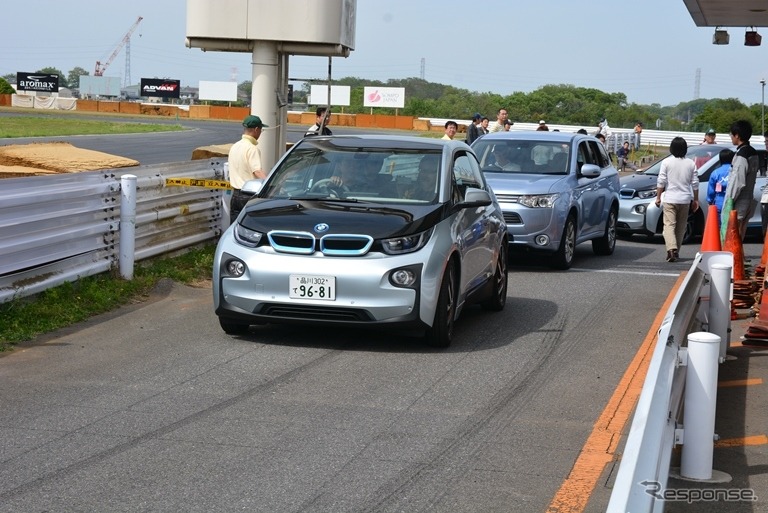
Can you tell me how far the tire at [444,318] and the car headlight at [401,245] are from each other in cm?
35

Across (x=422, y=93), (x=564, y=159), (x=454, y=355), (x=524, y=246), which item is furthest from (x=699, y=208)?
(x=422, y=93)

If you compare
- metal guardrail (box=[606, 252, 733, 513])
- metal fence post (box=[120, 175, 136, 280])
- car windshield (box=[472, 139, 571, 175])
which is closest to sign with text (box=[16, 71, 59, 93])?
car windshield (box=[472, 139, 571, 175])

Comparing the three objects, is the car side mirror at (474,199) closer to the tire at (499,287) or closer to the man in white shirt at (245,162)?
the tire at (499,287)

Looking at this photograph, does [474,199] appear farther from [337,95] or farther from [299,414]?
[337,95]

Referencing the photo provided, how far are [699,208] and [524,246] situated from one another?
582 cm

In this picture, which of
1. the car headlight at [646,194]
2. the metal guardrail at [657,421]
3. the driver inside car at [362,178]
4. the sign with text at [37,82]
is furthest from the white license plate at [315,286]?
the sign with text at [37,82]

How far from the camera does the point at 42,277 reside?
10.2 m

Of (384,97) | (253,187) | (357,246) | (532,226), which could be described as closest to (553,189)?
(532,226)

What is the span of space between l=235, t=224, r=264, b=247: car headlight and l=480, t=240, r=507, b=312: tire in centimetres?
274

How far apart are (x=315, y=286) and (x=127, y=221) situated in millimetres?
3392

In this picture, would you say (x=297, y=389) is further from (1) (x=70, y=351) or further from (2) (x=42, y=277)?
(2) (x=42, y=277)

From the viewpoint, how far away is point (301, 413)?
6.94 meters

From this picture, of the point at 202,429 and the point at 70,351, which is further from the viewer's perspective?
the point at 70,351

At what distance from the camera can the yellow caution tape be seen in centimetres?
1283
